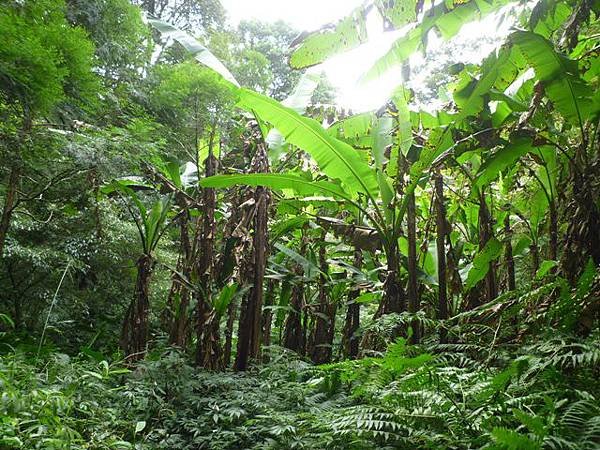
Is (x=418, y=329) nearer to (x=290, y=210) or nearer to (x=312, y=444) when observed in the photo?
(x=312, y=444)

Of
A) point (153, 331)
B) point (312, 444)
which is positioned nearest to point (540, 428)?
point (312, 444)

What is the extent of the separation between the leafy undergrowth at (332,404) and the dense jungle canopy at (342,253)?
0.01 meters

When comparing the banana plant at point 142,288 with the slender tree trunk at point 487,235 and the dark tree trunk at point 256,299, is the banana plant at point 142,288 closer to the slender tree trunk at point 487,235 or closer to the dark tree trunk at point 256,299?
the dark tree trunk at point 256,299

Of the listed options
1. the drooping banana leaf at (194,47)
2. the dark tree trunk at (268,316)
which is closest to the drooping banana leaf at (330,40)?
the drooping banana leaf at (194,47)

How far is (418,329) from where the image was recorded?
115 inches

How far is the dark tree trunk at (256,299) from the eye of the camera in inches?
132

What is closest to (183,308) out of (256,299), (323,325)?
(256,299)

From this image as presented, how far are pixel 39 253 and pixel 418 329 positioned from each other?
3.73m

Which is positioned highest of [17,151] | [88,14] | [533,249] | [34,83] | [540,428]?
[88,14]

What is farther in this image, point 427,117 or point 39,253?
point 39,253

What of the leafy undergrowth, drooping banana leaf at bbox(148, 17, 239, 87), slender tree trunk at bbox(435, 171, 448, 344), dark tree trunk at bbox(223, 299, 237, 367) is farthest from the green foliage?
slender tree trunk at bbox(435, 171, 448, 344)

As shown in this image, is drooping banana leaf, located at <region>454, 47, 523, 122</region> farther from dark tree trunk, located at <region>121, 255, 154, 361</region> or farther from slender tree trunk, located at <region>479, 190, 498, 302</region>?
dark tree trunk, located at <region>121, 255, 154, 361</region>

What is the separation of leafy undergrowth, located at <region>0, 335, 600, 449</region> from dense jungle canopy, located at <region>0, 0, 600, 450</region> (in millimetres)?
14

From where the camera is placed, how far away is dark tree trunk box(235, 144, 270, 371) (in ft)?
11.0
